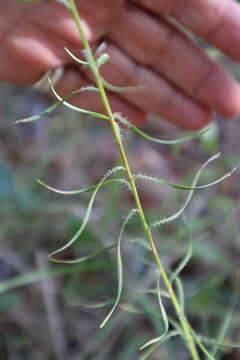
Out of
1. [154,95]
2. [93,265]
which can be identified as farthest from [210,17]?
[93,265]

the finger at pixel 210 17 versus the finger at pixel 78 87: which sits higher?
the finger at pixel 210 17

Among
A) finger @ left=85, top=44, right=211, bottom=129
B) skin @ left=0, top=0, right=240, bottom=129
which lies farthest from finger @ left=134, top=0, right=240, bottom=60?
finger @ left=85, top=44, right=211, bottom=129

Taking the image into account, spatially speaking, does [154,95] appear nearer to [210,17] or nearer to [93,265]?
[210,17]

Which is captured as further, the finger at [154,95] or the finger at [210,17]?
the finger at [154,95]

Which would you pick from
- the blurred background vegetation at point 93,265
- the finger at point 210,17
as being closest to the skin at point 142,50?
the finger at point 210,17

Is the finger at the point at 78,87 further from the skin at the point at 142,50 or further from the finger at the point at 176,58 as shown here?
the finger at the point at 176,58

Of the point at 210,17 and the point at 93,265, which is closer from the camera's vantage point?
the point at 210,17

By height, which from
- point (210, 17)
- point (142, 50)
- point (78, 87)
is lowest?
point (78, 87)
